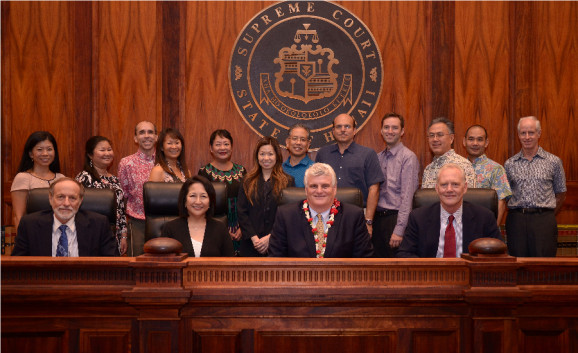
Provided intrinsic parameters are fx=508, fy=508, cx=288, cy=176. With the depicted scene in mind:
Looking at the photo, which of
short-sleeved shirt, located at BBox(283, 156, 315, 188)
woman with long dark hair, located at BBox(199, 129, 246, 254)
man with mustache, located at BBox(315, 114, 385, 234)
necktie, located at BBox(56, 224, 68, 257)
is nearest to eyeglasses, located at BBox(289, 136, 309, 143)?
short-sleeved shirt, located at BBox(283, 156, 315, 188)

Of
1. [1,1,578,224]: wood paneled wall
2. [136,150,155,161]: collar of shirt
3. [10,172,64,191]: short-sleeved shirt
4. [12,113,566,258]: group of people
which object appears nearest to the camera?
[12,113,566,258]: group of people

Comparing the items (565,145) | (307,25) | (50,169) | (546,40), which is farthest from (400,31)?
(50,169)

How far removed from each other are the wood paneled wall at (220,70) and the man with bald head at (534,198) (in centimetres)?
79

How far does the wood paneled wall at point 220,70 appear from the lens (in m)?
4.36

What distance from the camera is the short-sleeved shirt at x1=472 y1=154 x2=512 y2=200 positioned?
349 centimetres

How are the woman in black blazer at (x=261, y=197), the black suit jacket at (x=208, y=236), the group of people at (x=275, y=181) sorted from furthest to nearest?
the woman in black blazer at (x=261, y=197), the group of people at (x=275, y=181), the black suit jacket at (x=208, y=236)

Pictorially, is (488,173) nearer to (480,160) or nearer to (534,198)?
(480,160)

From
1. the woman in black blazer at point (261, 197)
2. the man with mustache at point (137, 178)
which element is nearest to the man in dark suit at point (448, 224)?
the woman in black blazer at point (261, 197)

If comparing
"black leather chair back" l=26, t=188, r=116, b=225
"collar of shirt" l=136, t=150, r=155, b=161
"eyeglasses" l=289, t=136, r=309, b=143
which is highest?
"eyeglasses" l=289, t=136, r=309, b=143

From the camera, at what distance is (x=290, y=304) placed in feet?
5.08

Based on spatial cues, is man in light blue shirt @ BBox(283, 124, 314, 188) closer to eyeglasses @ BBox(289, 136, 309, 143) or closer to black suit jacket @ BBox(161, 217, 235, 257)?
eyeglasses @ BBox(289, 136, 309, 143)

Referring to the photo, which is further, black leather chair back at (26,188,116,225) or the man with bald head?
the man with bald head

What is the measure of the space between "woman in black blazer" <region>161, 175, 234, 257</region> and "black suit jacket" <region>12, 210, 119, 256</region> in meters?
0.30

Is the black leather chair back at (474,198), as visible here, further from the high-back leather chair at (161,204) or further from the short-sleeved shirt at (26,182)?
the short-sleeved shirt at (26,182)
